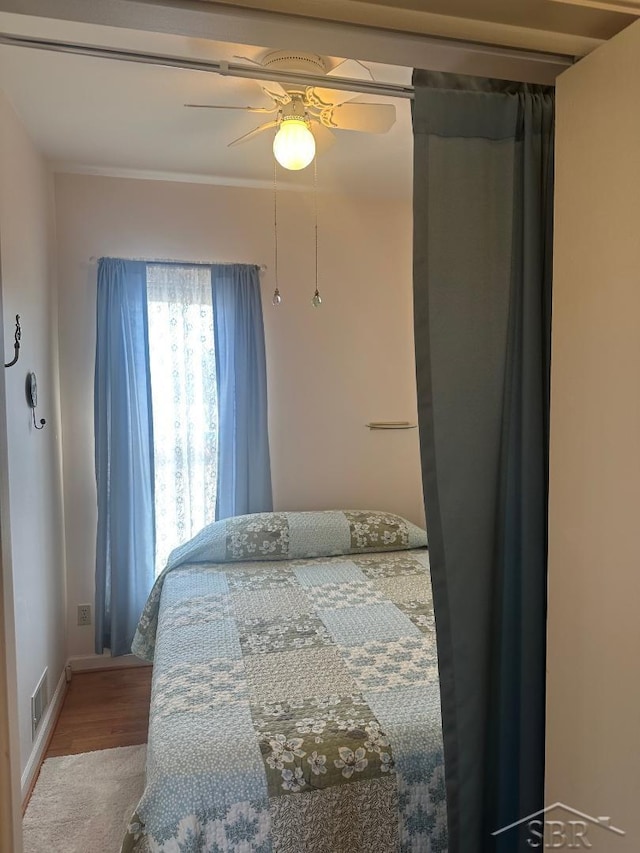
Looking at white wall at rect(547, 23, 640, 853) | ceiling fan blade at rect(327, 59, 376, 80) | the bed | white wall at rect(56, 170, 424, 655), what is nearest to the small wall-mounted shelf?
white wall at rect(56, 170, 424, 655)

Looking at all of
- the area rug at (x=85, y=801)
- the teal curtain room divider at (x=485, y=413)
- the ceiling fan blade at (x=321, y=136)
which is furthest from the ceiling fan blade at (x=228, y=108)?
the area rug at (x=85, y=801)

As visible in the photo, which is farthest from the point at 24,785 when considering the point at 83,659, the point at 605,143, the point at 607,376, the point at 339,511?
the point at 605,143

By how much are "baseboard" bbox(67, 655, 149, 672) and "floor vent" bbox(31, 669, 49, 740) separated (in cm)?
55

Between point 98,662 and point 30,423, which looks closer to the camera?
point 30,423

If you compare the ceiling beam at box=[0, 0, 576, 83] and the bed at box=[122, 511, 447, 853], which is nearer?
the ceiling beam at box=[0, 0, 576, 83]

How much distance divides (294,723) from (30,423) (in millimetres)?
1691

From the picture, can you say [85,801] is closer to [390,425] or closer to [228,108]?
[390,425]

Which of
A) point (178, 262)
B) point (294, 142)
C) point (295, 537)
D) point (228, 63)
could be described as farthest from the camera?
point (178, 262)

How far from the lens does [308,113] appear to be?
2240 millimetres

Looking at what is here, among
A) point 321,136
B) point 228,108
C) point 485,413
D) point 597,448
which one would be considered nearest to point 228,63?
point 485,413

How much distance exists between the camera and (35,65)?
2125 mm

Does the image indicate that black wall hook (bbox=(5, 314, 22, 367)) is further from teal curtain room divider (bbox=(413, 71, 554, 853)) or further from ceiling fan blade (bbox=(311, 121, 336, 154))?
teal curtain room divider (bbox=(413, 71, 554, 853))

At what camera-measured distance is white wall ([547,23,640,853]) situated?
2.78 feet

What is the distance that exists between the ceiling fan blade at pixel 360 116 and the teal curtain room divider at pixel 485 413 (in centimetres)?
126
